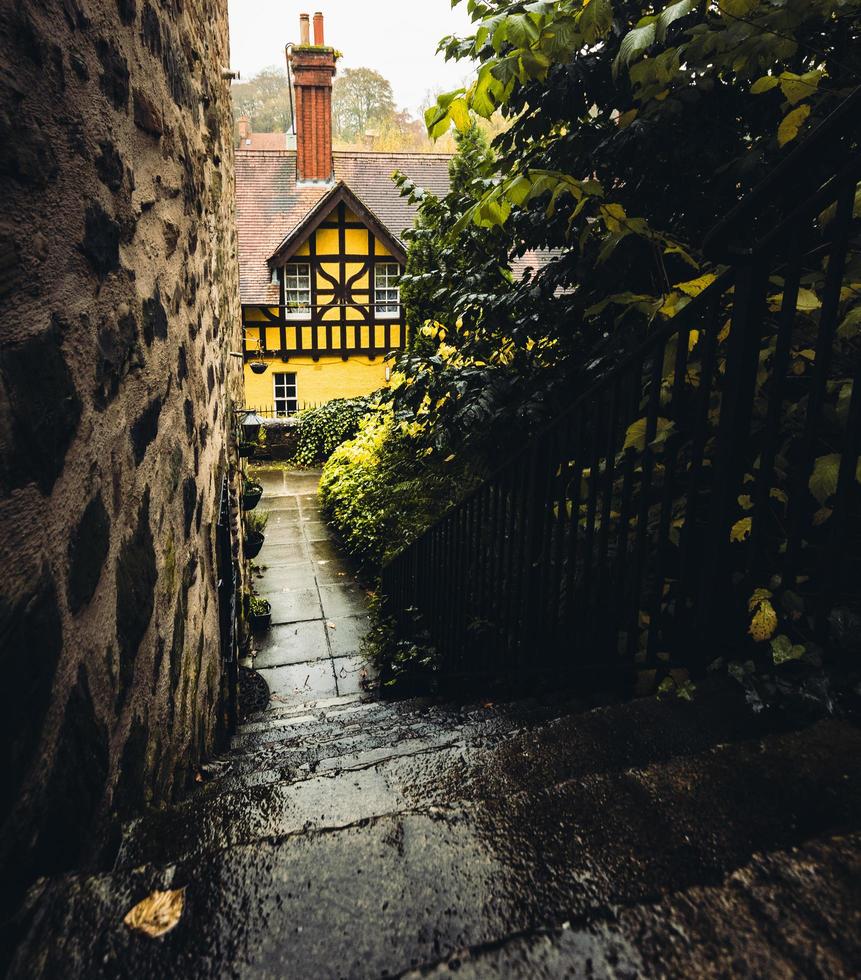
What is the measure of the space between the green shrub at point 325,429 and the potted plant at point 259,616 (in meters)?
6.47

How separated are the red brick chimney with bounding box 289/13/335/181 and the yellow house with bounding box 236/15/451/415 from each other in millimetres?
26

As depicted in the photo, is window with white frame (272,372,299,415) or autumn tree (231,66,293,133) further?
autumn tree (231,66,293,133)

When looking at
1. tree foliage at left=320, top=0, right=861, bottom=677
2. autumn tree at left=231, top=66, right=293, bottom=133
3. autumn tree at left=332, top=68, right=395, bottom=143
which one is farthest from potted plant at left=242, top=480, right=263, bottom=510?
autumn tree at left=231, top=66, right=293, bottom=133

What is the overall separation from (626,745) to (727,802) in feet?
1.61

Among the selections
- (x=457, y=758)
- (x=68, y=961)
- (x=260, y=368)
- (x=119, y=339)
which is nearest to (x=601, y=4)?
(x=119, y=339)

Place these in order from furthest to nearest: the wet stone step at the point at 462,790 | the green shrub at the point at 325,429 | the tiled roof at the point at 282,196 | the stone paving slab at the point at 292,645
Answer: the tiled roof at the point at 282,196 → the green shrub at the point at 325,429 → the stone paving slab at the point at 292,645 → the wet stone step at the point at 462,790

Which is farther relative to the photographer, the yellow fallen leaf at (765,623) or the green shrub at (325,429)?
the green shrub at (325,429)

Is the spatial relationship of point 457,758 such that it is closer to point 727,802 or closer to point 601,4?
point 727,802

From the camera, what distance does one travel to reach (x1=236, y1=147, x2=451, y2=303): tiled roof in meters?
15.8

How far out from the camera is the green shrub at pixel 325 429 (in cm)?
1214

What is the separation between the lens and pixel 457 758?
177cm

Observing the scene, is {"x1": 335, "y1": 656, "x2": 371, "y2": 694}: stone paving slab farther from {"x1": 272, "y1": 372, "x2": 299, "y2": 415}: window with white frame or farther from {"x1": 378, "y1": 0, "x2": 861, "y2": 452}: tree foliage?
{"x1": 272, "y1": 372, "x2": 299, "y2": 415}: window with white frame

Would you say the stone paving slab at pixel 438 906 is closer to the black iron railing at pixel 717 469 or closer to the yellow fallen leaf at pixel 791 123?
the black iron railing at pixel 717 469

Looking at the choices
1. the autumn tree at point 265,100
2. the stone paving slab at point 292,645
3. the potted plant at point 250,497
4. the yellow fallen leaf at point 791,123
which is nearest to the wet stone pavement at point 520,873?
the yellow fallen leaf at point 791,123
